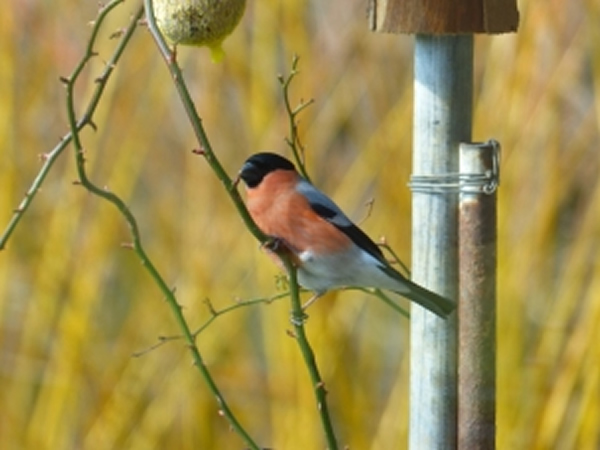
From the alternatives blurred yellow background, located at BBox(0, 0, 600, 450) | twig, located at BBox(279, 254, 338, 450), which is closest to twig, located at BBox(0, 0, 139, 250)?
twig, located at BBox(279, 254, 338, 450)

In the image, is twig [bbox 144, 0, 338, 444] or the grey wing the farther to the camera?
the grey wing

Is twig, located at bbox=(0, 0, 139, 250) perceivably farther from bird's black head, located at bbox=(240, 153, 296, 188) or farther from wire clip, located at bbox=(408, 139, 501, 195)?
wire clip, located at bbox=(408, 139, 501, 195)

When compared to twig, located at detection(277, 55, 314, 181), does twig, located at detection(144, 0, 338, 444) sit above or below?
below

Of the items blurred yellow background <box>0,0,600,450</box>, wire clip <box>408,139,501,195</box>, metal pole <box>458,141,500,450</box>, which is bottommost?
metal pole <box>458,141,500,450</box>

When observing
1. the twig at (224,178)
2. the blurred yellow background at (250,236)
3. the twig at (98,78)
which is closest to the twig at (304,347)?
the twig at (224,178)

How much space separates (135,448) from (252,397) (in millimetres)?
262

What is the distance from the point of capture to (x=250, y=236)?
235 centimetres

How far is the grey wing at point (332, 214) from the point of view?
1203 millimetres

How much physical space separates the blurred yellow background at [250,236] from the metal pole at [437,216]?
2.75ft

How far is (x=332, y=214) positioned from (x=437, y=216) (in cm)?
11

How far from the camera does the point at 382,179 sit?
2.19m

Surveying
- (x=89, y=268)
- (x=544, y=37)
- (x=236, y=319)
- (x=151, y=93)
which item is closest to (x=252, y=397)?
(x=236, y=319)

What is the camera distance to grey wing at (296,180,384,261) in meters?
1.20

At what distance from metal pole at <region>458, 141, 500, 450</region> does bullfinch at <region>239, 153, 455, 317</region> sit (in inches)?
3.0
